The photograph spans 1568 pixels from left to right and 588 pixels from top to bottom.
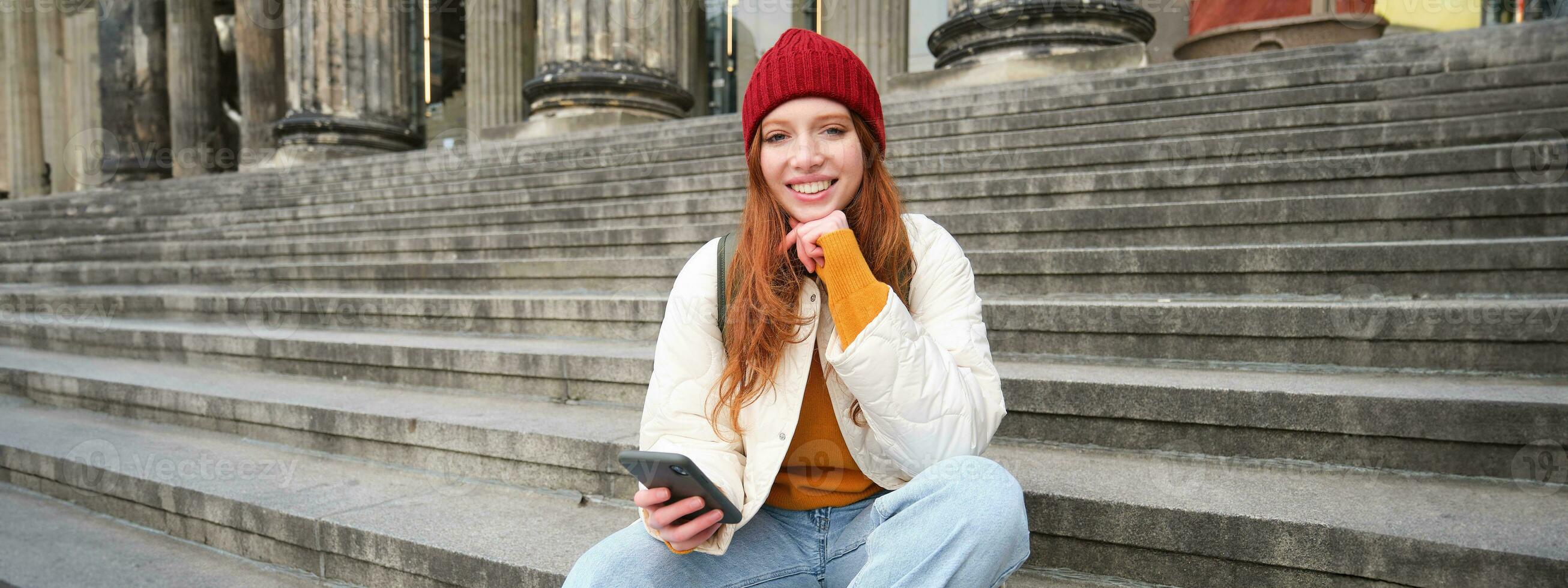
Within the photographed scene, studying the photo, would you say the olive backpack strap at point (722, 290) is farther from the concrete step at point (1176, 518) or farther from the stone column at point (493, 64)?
the stone column at point (493, 64)

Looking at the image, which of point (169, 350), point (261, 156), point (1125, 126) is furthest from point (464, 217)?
point (261, 156)

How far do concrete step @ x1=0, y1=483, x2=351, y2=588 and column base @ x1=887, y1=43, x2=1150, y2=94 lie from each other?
19.5ft

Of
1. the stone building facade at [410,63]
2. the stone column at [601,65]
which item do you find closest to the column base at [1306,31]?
the stone building facade at [410,63]

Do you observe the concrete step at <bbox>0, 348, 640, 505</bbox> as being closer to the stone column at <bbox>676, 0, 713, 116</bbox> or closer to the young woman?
the young woman

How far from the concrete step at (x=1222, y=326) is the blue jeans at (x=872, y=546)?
166cm

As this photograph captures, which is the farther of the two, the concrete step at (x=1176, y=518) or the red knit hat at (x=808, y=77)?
the concrete step at (x=1176, y=518)

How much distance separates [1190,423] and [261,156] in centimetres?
1389

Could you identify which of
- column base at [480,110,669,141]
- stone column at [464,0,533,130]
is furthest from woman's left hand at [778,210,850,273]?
stone column at [464,0,533,130]

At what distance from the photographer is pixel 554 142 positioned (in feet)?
28.1

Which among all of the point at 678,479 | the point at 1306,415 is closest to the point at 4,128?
the point at 678,479

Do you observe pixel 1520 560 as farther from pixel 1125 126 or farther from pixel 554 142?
pixel 554 142

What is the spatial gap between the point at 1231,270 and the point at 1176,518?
1.60 meters

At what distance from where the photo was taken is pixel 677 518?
1328mm

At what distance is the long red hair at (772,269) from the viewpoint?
1506 mm
